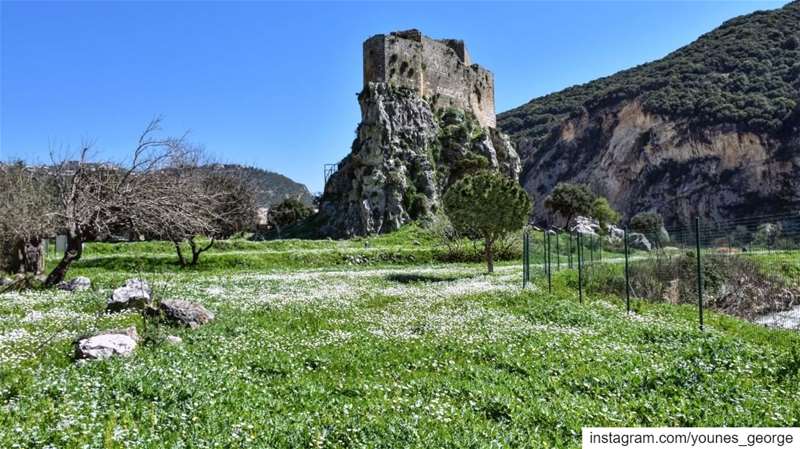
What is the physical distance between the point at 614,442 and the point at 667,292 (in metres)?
18.9

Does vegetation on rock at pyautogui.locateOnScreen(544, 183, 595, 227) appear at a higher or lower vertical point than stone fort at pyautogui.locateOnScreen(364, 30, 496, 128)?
lower

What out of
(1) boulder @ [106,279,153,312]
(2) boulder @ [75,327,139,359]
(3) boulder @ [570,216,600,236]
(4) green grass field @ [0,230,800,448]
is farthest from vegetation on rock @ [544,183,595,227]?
(2) boulder @ [75,327,139,359]

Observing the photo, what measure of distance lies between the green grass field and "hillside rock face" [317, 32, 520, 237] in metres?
47.9

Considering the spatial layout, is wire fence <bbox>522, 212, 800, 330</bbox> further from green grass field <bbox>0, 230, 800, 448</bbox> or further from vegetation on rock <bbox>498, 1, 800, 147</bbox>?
vegetation on rock <bbox>498, 1, 800, 147</bbox>

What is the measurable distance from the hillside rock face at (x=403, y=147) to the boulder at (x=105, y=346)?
2050 inches

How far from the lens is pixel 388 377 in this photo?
9.19 meters

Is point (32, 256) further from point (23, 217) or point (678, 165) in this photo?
point (678, 165)

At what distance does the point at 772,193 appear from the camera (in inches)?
3679

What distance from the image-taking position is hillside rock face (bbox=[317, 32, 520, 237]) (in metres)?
64.6

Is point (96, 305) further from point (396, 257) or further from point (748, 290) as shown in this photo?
point (396, 257)

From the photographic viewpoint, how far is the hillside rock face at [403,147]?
6462cm

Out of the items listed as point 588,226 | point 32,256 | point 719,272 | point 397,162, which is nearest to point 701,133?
point 588,226

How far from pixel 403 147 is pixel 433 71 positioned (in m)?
12.9

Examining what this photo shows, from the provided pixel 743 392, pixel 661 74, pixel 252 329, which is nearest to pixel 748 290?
pixel 743 392
